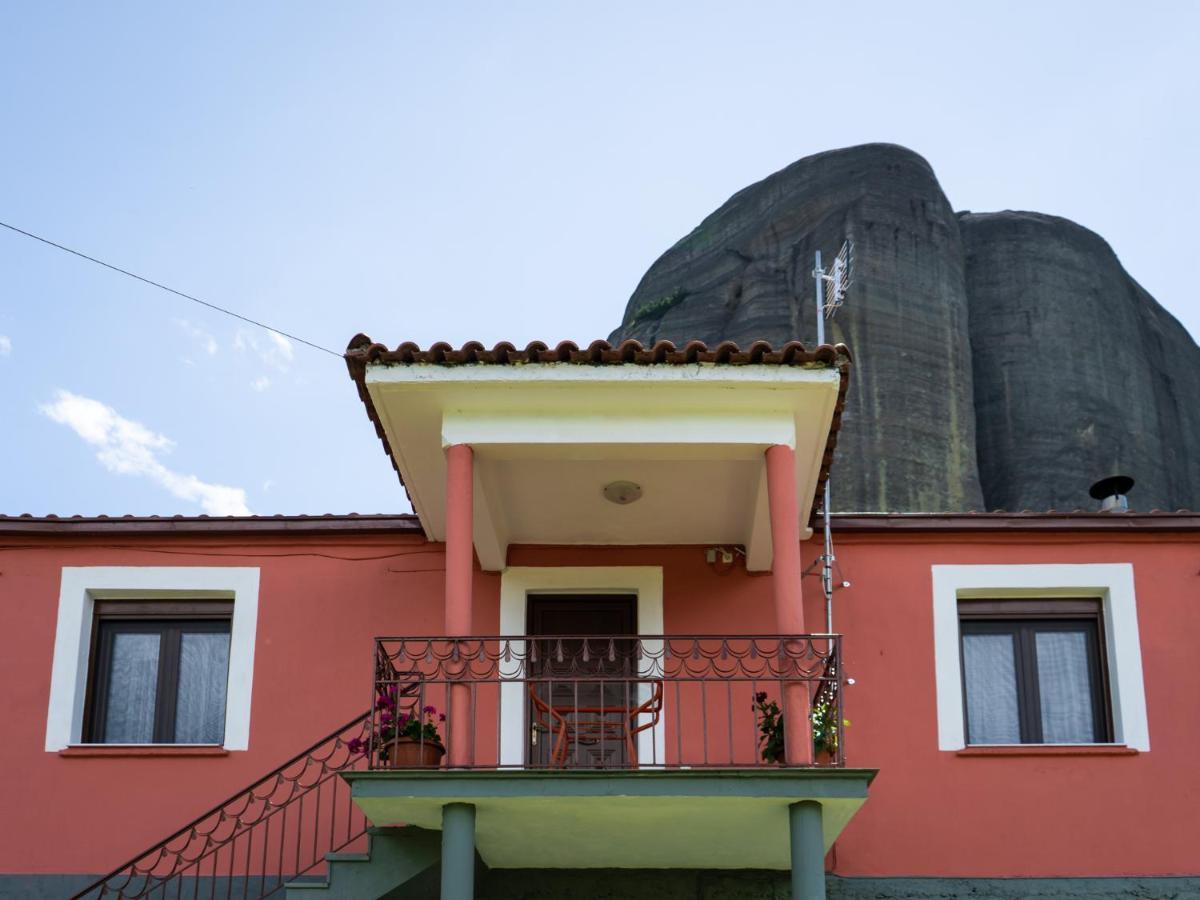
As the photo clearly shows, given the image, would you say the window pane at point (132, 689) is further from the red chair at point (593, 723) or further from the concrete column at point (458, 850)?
the concrete column at point (458, 850)

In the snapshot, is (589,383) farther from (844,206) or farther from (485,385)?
(844,206)

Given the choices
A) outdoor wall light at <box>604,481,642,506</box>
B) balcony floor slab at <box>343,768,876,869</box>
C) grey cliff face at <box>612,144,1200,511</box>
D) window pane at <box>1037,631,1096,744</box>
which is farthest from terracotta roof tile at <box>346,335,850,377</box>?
grey cliff face at <box>612,144,1200,511</box>

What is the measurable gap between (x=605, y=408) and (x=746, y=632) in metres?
2.82

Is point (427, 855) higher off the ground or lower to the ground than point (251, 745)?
lower

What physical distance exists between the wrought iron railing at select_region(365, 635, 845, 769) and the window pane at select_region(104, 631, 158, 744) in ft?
7.18

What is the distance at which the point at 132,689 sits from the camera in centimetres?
1269

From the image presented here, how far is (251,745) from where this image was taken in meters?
12.3

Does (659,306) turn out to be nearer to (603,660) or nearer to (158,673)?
(158,673)

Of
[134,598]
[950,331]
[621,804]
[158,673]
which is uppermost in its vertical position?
[950,331]

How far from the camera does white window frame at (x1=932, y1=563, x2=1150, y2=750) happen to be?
12.1 m

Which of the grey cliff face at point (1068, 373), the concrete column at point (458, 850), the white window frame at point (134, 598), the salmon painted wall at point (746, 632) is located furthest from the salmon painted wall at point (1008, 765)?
the grey cliff face at point (1068, 373)

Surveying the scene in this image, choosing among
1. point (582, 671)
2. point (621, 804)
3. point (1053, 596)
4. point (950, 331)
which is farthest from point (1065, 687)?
point (950, 331)

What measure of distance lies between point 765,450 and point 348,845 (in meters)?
4.62

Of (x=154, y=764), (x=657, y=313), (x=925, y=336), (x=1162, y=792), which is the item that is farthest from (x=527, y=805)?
(x=657, y=313)
